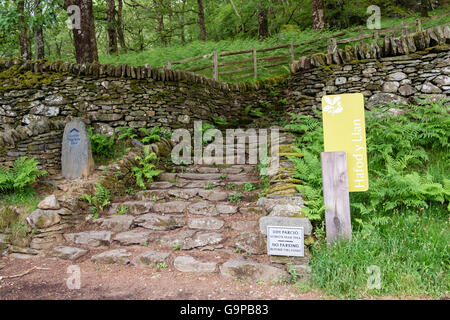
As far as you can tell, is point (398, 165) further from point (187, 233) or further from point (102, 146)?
point (102, 146)

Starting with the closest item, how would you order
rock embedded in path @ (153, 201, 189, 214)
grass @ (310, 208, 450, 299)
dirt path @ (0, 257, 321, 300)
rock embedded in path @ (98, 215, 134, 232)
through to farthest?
1. grass @ (310, 208, 450, 299)
2. dirt path @ (0, 257, 321, 300)
3. rock embedded in path @ (98, 215, 134, 232)
4. rock embedded in path @ (153, 201, 189, 214)

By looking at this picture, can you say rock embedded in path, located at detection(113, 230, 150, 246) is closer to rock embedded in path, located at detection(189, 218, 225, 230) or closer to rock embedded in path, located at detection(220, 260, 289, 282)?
rock embedded in path, located at detection(189, 218, 225, 230)

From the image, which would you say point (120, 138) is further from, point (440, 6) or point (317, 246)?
point (440, 6)

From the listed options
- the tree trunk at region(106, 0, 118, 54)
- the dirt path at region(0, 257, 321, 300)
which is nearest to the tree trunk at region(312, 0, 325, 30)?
the tree trunk at region(106, 0, 118, 54)

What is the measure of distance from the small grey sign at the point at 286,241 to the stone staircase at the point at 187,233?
0.29 feet

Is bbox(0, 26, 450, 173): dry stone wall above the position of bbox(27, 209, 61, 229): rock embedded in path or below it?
above

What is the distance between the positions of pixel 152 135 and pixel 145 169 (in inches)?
48.2

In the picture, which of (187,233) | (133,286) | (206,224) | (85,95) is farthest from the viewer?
(85,95)

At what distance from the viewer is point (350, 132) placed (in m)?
3.59

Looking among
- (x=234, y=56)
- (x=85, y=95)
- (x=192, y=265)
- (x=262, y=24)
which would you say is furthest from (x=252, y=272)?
(x=262, y=24)

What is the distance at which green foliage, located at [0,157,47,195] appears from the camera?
499cm

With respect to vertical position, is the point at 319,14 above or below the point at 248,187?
above

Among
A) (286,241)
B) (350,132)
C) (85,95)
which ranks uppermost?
(85,95)
